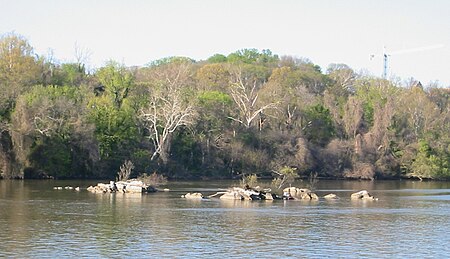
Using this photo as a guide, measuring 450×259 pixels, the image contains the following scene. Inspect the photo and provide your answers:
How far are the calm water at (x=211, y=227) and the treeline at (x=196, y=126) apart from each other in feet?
67.5

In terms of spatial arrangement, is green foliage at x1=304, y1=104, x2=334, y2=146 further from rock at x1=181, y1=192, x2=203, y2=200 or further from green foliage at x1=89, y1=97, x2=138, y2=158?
rock at x1=181, y1=192, x2=203, y2=200

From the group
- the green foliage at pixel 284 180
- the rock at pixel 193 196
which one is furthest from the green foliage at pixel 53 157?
the rock at pixel 193 196

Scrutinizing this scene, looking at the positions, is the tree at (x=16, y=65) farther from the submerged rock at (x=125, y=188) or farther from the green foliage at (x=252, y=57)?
the green foliage at (x=252, y=57)

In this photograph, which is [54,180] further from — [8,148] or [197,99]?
[197,99]

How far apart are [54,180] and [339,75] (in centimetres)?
7336

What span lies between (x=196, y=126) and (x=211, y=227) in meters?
55.8

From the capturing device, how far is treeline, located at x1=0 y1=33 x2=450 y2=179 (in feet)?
271

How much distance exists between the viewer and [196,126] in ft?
322

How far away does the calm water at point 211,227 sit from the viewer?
34.9 meters

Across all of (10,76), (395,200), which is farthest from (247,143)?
(395,200)

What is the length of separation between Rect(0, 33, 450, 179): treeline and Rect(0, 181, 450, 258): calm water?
20583 mm

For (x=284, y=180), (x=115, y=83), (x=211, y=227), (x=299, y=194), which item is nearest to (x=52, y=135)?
(x=115, y=83)

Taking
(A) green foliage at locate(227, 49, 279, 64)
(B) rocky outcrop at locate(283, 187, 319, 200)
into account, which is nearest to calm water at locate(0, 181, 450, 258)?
(B) rocky outcrop at locate(283, 187, 319, 200)

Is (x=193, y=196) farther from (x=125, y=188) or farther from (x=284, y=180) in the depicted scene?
(x=284, y=180)
